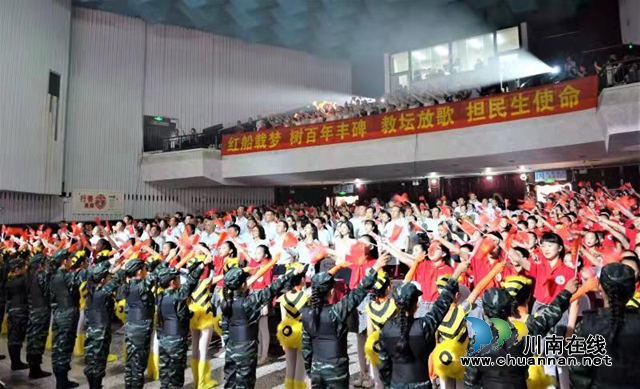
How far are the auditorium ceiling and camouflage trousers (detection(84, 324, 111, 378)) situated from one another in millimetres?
12915

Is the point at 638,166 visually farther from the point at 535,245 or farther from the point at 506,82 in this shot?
the point at 535,245

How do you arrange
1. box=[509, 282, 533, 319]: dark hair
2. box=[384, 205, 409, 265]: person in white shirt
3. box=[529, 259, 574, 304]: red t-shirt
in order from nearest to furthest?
box=[509, 282, 533, 319]: dark hair → box=[529, 259, 574, 304]: red t-shirt → box=[384, 205, 409, 265]: person in white shirt

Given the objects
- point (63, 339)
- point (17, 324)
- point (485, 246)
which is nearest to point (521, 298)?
point (485, 246)

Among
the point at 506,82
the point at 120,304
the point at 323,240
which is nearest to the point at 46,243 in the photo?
the point at 120,304

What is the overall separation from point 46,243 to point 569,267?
332 inches

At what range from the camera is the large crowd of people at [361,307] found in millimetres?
2559

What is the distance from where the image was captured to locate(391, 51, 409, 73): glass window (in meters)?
18.2

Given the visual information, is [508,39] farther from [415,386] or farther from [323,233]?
[415,386]

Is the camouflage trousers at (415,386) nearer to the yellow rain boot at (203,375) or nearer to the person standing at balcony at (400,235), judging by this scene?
the yellow rain boot at (203,375)

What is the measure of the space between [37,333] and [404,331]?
15.7ft

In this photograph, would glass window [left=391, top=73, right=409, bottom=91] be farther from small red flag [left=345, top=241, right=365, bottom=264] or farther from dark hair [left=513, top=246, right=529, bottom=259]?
dark hair [left=513, top=246, right=529, bottom=259]

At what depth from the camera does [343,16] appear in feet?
50.7

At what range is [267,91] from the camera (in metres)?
19.6

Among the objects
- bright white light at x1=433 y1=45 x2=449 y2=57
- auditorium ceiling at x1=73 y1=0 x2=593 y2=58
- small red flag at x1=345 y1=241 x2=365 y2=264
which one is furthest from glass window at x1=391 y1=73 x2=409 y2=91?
small red flag at x1=345 y1=241 x2=365 y2=264
